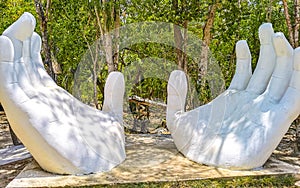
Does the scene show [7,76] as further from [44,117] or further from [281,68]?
[281,68]

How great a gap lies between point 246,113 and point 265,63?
805 mm

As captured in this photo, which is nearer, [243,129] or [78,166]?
[78,166]

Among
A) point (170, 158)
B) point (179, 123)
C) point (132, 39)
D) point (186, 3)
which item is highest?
point (186, 3)

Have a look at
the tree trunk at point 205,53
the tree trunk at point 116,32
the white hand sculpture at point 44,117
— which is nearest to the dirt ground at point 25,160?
the white hand sculpture at point 44,117

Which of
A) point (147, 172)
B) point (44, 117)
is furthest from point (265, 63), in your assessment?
point (44, 117)

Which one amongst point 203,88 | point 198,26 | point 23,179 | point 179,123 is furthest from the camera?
point 198,26

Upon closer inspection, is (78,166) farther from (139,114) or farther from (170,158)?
(139,114)

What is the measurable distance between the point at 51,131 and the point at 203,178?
6.03 ft

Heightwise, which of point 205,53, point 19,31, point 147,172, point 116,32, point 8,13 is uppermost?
point 8,13

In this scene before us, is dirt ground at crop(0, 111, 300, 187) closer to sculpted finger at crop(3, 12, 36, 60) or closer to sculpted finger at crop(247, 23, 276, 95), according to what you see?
sculpted finger at crop(247, 23, 276, 95)

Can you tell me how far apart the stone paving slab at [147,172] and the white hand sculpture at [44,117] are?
0.15 metres

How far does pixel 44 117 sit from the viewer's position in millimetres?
3955

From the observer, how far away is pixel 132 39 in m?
7.27

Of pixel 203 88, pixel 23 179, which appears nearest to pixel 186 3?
pixel 203 88
